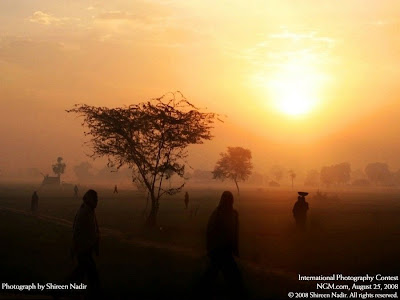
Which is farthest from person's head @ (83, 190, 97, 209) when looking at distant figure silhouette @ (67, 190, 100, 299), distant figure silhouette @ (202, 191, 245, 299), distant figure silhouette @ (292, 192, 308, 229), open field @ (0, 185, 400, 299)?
distant figure silhouette @ (292, 192, 308, 229)

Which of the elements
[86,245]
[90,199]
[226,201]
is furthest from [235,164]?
[86,245]

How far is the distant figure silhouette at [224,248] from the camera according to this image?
12.6 m

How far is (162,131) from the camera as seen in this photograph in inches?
1518

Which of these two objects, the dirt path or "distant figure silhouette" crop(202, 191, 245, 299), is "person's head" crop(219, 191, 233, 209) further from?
the dirt path

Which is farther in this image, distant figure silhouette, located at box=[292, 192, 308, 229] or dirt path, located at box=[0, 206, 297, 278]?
distant figure silhouette, located at box=[292, 192, 308, 229]

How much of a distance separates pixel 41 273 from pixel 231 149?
414 ft

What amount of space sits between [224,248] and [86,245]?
3.60 m

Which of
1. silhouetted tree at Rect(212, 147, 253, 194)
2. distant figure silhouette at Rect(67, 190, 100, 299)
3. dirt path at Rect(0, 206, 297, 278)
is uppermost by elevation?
silhouetted tree at Rect(212, 147, 253, 194)

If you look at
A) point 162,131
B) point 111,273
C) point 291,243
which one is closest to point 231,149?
point 162,131

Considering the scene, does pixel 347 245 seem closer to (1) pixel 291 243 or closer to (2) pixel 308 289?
(1) pixel 291 243

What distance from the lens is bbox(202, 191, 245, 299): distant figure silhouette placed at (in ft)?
41.5

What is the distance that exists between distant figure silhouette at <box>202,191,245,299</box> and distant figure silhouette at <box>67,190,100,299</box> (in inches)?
113

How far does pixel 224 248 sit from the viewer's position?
12867 mm

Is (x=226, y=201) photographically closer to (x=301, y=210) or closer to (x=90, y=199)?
(x=90, y=199)
